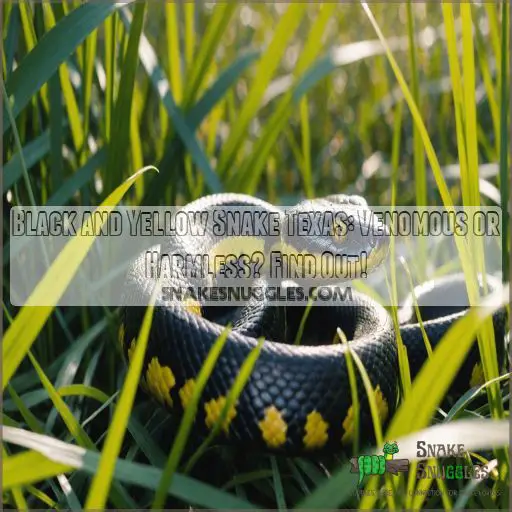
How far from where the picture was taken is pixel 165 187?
366 cm

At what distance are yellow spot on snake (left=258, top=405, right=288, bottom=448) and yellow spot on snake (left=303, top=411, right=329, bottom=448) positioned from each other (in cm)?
9

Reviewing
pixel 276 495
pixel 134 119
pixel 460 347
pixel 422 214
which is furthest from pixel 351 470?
pixel 134 119

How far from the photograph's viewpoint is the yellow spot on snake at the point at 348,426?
2.55 meters

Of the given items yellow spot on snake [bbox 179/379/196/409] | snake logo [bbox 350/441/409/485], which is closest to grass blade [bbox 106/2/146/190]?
yellow spot on snake [bbox 179/379/196/409]

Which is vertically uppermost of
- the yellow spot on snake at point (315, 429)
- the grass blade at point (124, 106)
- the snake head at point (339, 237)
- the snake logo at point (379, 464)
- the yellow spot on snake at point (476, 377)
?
the grass blade at point (124, 106)

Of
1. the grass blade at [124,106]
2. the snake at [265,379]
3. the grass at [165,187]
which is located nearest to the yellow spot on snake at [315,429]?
the snake at [265,379]

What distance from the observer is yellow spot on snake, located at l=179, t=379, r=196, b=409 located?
2531 mm

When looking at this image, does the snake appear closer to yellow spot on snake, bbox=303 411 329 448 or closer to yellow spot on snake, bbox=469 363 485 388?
yellow spot on snake, bbox=303 411 329 448

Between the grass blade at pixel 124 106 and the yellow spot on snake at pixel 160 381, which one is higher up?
the grass blade at pixel 124 106

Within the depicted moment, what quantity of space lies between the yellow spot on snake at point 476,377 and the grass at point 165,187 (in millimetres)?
192

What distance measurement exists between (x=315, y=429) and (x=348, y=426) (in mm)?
132

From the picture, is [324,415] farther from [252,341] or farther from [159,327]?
[159,327]

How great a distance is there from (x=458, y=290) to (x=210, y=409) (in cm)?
181

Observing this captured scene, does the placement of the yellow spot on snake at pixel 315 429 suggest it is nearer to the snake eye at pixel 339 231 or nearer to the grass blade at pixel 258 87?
the snake eye at pixel 339 231
